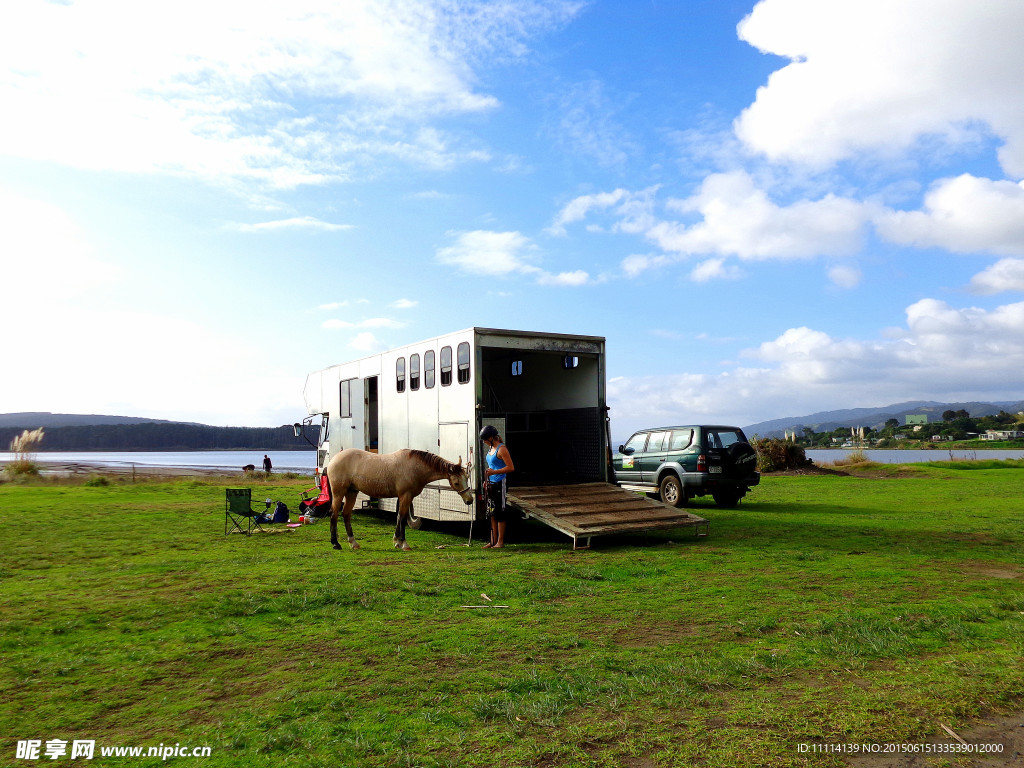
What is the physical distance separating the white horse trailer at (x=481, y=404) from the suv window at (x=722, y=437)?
4465mm

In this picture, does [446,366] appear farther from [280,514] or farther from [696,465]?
[696,465]

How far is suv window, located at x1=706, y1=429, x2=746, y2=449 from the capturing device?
52.1ft

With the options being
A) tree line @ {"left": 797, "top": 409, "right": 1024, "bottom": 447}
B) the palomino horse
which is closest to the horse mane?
the palomino horse

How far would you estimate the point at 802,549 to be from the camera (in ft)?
32.1

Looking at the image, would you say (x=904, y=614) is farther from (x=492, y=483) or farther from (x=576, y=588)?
(x=492, y=483)

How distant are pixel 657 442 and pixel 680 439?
81 centimetres

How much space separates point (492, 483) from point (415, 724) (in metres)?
6.88

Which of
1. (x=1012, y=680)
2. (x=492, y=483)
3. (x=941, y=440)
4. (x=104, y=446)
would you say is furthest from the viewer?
(x=104, y=446)

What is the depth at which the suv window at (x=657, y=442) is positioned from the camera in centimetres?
1677

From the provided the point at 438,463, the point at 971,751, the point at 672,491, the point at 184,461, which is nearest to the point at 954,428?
the point at 672,491

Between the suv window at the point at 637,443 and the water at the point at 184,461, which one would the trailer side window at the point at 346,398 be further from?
the water at the point at 184,461

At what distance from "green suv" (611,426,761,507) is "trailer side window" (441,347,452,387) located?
539cm

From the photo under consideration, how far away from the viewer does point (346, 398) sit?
52.1 feet

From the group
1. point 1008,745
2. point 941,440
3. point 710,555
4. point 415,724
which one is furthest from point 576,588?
point 941,440
